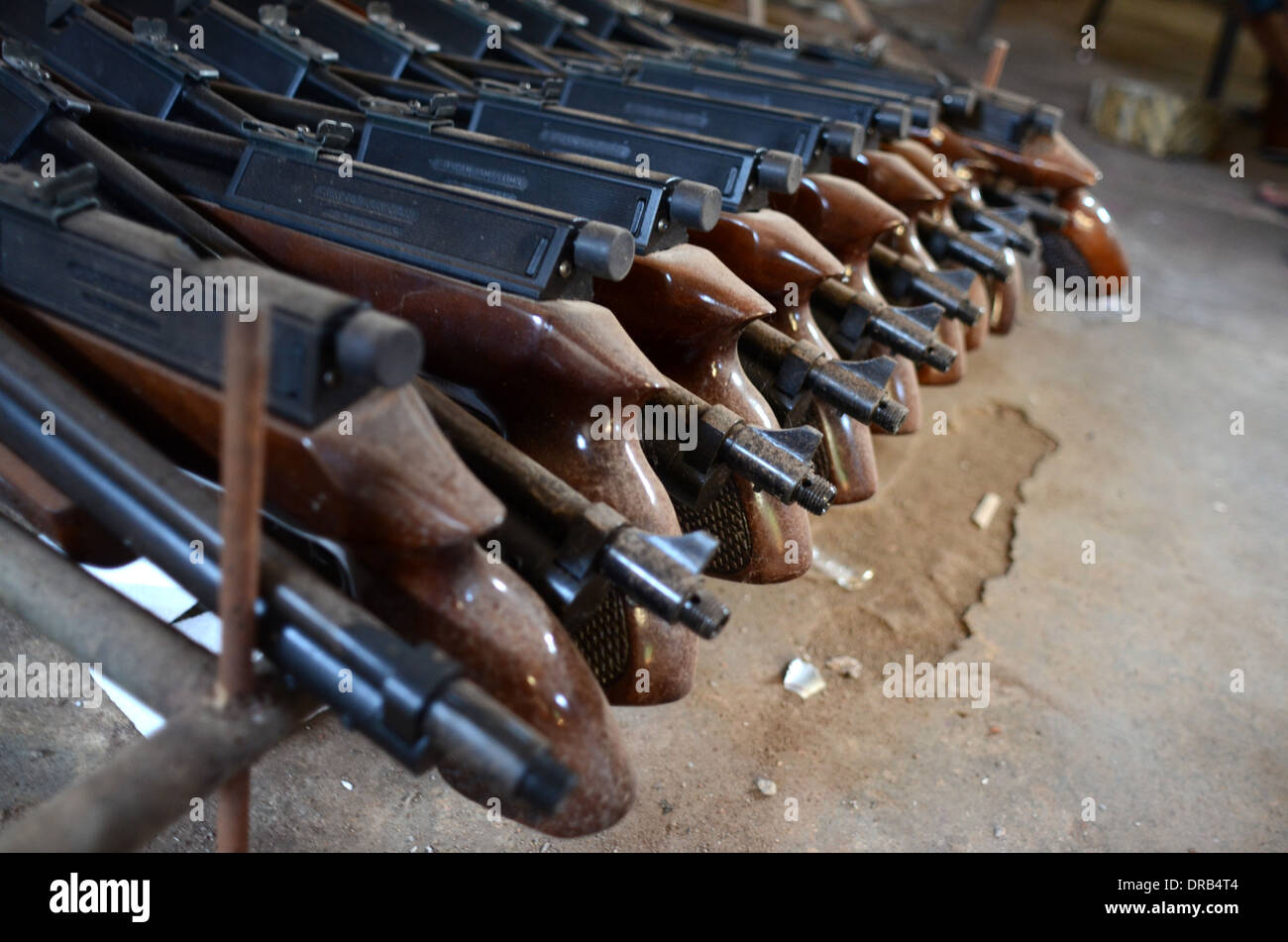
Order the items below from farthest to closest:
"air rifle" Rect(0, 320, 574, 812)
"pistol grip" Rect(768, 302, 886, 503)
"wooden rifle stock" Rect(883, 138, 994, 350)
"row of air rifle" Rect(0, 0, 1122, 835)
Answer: "wooden rifle stock" Rect(883, 138, 994, 350)
"pistol grip" Rect(768, 302, 886, 503)
"row of air rifle" Rect(0, 0, 1122, 835)
"air rifle" Rect(0, 320, 574, 812)

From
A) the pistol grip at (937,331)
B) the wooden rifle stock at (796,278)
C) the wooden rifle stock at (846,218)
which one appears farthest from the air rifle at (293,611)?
the pistol grip at (937,331)

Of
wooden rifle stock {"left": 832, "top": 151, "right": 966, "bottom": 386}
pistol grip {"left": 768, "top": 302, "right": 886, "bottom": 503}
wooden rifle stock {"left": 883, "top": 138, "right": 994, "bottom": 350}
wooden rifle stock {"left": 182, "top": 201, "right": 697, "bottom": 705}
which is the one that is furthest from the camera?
wooden rifle stock {"left": 883, "top": 138, "right": 994, "bottom": 350}

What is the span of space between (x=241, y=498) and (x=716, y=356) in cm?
106

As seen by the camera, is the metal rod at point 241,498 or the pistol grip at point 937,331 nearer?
the metal rod at point 241,498

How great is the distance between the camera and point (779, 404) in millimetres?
1920

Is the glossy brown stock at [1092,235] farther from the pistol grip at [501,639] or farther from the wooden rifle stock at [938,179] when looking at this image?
the pistol grip at [501,639]

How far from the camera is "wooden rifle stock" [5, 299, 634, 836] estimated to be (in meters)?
1.12

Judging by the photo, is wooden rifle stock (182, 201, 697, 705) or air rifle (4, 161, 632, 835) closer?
air rifle (4, 161, 632, 835)

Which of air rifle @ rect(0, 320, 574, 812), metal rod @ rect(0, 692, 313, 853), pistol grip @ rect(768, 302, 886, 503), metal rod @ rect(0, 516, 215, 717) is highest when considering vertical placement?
air rifle @ rect(0, 320, 574, 812)

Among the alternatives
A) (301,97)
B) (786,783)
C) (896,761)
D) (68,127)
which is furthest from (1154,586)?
(68,127)

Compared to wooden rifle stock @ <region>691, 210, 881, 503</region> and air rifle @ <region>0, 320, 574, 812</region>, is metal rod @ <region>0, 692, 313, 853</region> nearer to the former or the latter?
air rifle @ <region>0, 320, 574, 812</region>

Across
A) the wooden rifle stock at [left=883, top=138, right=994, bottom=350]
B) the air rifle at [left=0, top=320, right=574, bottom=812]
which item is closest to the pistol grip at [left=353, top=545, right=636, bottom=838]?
the air rifle at [left=0, top=320, right=574, bottom=812]

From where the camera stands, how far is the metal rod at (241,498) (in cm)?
84

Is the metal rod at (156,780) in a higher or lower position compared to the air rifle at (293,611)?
lower
